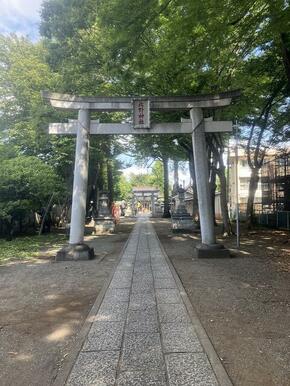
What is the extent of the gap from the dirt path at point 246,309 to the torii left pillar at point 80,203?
2.85 metres

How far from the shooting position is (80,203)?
39.2 feet

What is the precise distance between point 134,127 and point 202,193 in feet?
9.68

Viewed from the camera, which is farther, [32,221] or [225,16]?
[32,221]

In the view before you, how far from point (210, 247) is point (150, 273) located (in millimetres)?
3195

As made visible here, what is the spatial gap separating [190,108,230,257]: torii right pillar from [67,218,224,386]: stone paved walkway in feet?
14.7

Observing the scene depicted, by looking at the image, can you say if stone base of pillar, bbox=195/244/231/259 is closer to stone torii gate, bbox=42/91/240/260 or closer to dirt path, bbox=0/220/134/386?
stone torii gate, bbox=42/91/240/260

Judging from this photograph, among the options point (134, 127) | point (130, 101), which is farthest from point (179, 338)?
point (130, 101)

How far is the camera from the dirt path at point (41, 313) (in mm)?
4117

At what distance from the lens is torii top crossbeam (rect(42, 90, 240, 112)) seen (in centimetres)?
1209

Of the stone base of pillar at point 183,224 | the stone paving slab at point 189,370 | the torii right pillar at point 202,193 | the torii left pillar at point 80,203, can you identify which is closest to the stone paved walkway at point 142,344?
the stone paving slab at point 189,370

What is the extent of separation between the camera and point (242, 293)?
282 inches

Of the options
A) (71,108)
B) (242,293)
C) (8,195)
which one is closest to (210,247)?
(242,293)

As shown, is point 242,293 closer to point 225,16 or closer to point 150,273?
point 150,273

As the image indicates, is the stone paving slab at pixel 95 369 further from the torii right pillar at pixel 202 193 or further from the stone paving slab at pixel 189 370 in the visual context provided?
the torii right pillar at pixel 202 193
